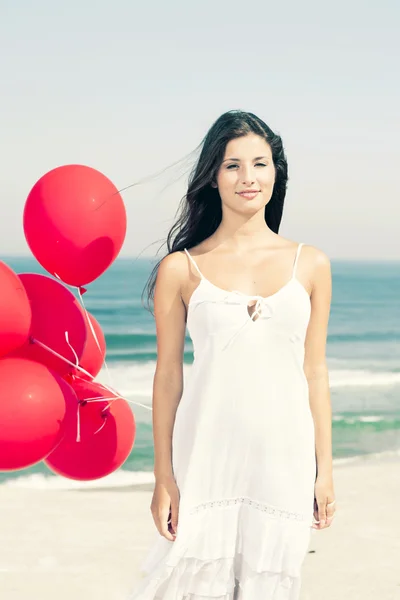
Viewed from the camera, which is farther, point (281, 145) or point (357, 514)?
point (357, 514)

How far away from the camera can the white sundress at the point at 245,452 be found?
2879 mm

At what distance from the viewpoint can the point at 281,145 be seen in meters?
3.14

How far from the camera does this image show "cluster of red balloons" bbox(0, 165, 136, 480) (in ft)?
10.6

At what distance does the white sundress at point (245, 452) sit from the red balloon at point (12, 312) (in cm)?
73

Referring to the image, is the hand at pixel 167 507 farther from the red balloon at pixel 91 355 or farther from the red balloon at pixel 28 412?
the red balloon at pixel 91 355

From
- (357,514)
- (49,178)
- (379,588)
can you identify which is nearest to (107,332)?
(357,514)

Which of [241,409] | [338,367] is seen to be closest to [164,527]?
[241,409]

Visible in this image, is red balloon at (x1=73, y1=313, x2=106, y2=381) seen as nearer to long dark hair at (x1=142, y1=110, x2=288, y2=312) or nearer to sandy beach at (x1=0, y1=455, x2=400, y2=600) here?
long dark hair at (x1=142, y1=110, x2=288, y2=312)

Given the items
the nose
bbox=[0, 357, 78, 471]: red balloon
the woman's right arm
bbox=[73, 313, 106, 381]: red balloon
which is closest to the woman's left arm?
the nose

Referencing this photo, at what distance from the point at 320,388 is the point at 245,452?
1.13 ft

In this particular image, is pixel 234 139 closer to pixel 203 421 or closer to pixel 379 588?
pixel 203 421

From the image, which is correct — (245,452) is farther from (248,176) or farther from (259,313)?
(248,176)

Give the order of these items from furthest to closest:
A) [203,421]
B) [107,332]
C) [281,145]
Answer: [107,332]
[281,145]
[203,421]

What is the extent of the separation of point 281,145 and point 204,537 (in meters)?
1.38
